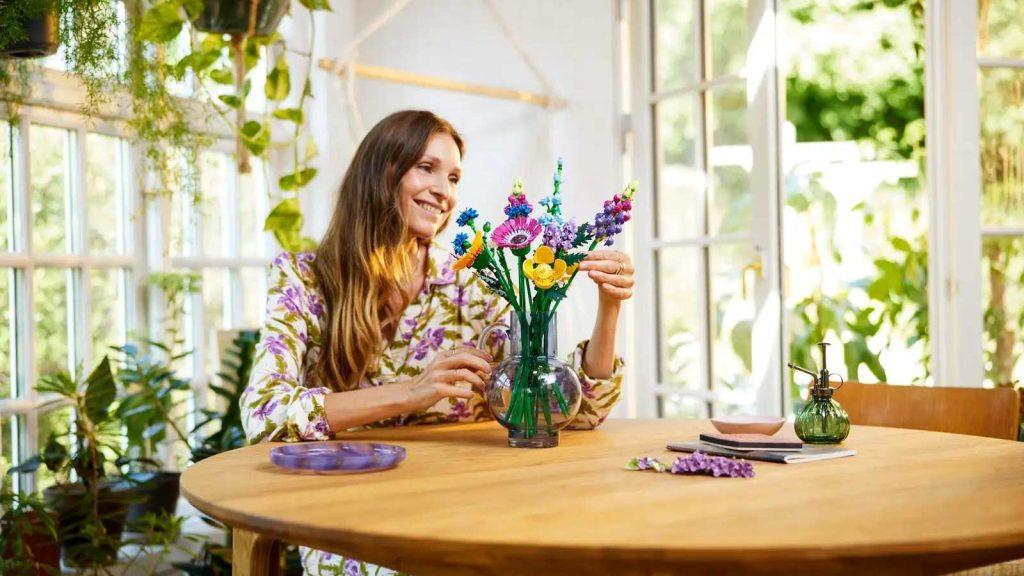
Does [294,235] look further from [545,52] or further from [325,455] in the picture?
[325,455]

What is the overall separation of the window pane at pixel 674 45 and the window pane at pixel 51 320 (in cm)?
210

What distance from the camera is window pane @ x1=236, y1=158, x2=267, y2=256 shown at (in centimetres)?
371

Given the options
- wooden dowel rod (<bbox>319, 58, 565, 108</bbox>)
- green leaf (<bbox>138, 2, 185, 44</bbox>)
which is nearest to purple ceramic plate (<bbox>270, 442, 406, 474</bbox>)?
green leaf (<bbox>138, 2, 185, 44</bbox>)

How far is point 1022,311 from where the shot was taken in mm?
3125

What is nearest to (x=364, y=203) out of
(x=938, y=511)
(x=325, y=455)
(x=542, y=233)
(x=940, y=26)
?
(x=542, y=233)

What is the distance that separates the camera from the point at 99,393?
2676 millimetres

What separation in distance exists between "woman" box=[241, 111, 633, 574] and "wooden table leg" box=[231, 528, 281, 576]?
0.48ft

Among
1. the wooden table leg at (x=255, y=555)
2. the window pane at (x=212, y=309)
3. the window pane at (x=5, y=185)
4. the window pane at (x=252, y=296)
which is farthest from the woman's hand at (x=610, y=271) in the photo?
the window pane at (x=252, y=296)

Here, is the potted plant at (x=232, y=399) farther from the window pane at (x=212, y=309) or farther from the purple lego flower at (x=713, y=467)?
the purple lego flower at (x=713, y=467)

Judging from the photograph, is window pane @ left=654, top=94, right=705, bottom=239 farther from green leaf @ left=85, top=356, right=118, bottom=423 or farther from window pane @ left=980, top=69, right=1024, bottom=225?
green leaf @ left=85, top=356, right=118, bottom=423

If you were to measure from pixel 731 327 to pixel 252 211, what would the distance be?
1.68 metres

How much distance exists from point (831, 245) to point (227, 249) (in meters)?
4.11

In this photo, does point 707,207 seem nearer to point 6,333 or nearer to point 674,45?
point 674,45

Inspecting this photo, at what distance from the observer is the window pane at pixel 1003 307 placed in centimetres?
311
